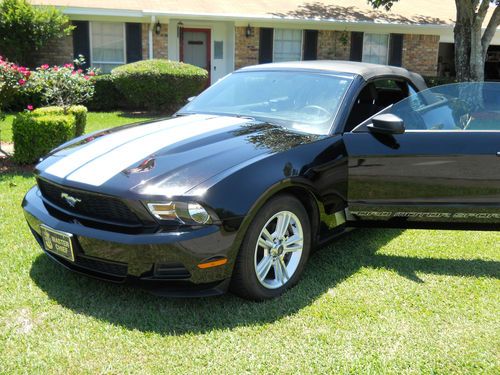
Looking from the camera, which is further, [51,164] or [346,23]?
[346,23]

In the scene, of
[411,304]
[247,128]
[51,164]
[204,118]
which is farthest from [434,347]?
[51,164]

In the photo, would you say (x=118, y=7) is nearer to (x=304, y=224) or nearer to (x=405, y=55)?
(x=405, y=55)

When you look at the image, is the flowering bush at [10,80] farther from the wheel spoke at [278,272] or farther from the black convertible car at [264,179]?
the wheel spoke at [278,272]

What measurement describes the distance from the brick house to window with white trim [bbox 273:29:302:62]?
31 millimetres

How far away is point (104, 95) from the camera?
13734 mm

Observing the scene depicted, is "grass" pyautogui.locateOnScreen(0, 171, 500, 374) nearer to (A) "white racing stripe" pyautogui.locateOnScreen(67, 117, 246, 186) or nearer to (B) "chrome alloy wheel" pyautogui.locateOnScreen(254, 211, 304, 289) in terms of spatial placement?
(B) "chrome alloy wheel" pyautogui.locateOnScreen(254, 211, 304, 289)

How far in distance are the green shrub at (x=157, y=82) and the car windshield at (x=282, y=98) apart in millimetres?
8089

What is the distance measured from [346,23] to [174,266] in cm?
1469

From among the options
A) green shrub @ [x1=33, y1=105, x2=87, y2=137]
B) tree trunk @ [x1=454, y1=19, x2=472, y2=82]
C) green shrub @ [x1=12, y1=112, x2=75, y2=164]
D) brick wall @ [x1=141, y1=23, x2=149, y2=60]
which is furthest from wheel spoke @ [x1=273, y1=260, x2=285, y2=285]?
brick wall @ [x1=141, y1=23, x2=149, y2=60]

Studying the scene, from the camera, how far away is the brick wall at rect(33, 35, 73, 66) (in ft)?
47.9

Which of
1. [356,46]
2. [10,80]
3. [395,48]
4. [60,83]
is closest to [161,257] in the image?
[10,80]

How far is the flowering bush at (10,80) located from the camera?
6.97 m

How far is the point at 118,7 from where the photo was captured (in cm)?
1453

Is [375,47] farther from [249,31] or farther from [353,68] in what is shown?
[353,68]
